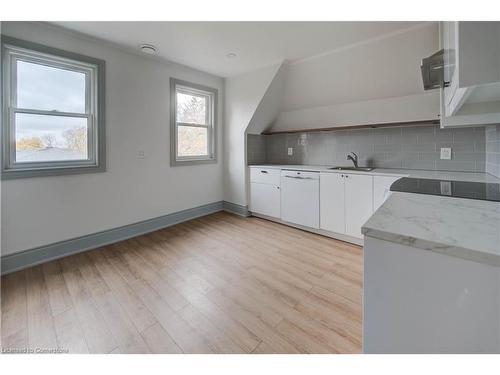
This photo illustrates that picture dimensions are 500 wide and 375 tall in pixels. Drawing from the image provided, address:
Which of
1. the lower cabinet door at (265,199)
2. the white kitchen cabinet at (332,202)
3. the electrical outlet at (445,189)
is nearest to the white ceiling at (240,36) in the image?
the white kitchen cabinet at (332,202)

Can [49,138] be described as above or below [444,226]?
above

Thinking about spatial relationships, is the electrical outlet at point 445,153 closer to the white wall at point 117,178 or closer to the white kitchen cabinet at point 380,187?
the white kitchen cabinet at point 380,187

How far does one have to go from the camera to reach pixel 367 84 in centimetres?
295

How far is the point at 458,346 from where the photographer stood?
0.65 meters

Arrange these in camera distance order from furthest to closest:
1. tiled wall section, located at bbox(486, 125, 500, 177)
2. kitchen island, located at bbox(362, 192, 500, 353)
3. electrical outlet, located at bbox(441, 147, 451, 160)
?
electrical outlet, located at bbox(441, 147, 451, 160)
tiled wall section, located at bbox(486, 125, 500, 177)
kitchen island, located at bbox(362, 192, 500, 353)

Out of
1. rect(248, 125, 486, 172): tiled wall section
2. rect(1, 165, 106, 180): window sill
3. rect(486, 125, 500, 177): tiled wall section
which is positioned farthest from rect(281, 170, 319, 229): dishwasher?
rect(1, 165, 106, 180): window sill

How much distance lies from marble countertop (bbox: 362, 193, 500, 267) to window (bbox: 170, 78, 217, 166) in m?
3.20

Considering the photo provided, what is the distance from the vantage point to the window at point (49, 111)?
2.19 m

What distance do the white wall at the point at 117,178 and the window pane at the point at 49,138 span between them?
24 centimetres

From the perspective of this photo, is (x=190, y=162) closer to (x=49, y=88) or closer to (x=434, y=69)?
(x=49, y=88)

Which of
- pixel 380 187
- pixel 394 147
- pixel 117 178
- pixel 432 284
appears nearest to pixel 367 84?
pixel 394 147

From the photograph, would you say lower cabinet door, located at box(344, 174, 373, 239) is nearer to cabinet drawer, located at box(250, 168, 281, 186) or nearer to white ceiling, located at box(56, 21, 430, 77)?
cabinet drawer, located at box(250, 168, 281, 186)

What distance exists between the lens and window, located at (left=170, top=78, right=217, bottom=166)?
3520mm

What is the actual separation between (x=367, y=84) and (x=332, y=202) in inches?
61.6
